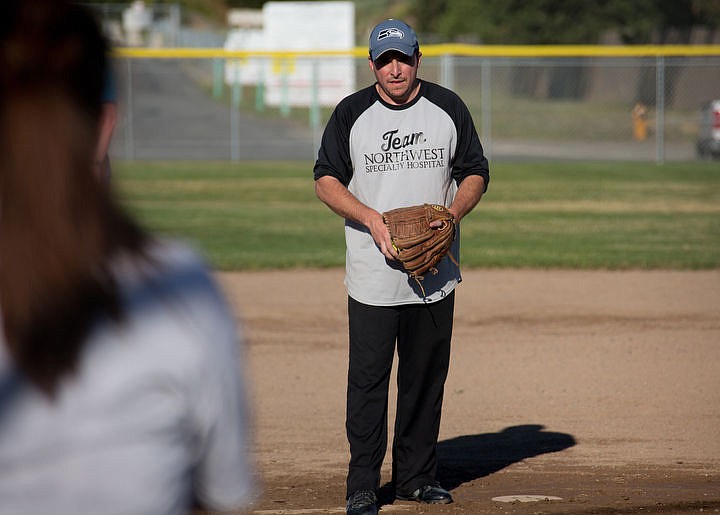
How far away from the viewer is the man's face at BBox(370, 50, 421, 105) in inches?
178

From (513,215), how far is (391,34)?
11495 millimetres

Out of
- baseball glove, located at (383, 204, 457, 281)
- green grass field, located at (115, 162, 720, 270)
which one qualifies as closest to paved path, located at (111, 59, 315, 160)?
green grass field, located at (115, 162, 720, 270)

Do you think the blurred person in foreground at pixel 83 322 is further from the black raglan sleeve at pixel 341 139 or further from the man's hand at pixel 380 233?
the black raglan sleeve at pixel 341 139

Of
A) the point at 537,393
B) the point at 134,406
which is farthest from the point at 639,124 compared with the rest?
the point at 134,406

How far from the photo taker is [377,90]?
182 inches

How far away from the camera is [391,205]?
15.0 ft

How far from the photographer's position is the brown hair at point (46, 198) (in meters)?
1.27

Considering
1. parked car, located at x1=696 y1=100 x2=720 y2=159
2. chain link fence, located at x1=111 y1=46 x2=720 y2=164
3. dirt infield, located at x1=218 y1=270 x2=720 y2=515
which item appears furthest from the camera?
chain link fence, located at x1=111 y1=46 x2=720 y2=164

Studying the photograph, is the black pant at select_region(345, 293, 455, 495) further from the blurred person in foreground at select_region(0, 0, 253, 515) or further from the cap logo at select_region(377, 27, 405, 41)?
the blurred person in foreground at select_region(0, 0, 253, 515)

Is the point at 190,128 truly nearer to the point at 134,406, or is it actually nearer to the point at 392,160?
the point at 392,160

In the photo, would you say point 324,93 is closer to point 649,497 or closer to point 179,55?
point 179,55

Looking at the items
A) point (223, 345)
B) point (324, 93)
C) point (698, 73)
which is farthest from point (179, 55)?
point (223, 345)

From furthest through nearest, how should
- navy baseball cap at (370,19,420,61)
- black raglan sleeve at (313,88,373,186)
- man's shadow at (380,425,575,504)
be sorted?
man's shadow at (380,425,575,504) < black raglan sleeve at (313,88,373,186) < navy baseball cap at (370,19,420,61)

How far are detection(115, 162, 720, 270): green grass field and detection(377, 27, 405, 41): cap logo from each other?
11.6 ft
